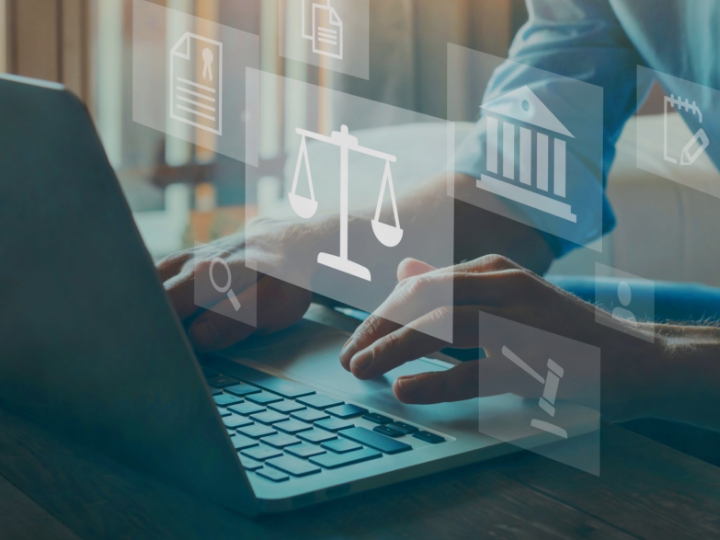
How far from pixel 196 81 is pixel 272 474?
145 inches

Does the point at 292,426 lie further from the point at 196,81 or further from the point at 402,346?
the point at 196,81

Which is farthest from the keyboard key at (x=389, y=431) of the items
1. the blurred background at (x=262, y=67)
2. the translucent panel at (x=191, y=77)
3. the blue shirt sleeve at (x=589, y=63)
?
the translucent panel at (x=191, y=77)

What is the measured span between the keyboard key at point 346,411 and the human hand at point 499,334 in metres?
0.05

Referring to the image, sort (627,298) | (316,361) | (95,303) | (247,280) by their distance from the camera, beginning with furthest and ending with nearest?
(627,298), (247,280), (316,361), (95,303)

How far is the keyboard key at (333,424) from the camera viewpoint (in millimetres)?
372

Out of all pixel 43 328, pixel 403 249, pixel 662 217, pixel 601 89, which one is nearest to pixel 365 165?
pixel 662 217

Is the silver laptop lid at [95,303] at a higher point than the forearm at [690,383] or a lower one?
higher

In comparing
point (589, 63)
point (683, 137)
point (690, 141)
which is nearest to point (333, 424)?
point (589, 63)

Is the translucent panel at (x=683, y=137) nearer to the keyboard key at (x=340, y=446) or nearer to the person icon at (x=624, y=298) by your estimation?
the person icon at (x=624, y=298)

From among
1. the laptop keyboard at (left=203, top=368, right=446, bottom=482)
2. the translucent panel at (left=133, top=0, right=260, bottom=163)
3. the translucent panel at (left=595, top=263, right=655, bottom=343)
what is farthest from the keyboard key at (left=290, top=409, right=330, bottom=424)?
the translucent panel at (left=133, top=0, right=260, bottom=163)

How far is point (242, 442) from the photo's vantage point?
35 centimetres

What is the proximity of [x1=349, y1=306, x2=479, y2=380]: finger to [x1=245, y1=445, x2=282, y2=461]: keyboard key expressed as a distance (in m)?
0.12

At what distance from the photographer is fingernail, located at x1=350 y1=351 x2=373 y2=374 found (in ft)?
1.48

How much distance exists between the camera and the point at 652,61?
0.90 m
